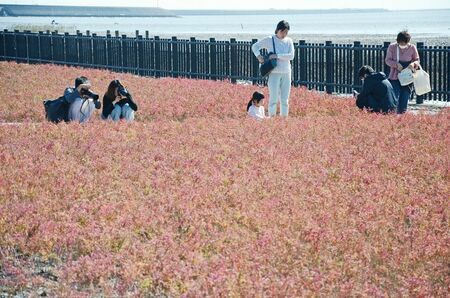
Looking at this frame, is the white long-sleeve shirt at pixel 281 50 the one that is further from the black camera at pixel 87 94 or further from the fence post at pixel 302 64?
the fence post at pixel 302 64

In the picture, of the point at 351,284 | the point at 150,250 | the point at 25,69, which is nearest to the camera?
the point at 351,284

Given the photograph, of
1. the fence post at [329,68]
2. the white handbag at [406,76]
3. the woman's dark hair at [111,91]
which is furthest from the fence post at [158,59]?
the woman's dark hair at [111,91]

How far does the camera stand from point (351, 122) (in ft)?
52.2

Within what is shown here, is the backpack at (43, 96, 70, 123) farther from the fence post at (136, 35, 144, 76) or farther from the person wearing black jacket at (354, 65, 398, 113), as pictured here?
the fence post at (136, 35, 144, 76)

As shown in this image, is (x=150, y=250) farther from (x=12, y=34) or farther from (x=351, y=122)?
(x=12, y=34)

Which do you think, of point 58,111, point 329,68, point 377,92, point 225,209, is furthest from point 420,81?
point 225,209

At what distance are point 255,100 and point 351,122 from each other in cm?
182

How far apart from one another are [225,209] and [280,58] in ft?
24.5

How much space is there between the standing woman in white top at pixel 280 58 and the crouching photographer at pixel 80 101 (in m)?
2.71

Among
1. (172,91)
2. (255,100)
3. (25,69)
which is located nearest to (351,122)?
(255,100)

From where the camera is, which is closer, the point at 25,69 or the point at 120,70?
the point at 25,69

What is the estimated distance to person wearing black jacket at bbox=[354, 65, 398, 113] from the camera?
17297 millimetres

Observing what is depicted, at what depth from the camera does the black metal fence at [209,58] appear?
24.9m

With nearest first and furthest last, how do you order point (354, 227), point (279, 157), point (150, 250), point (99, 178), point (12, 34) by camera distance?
point (150, 250)
point (354, 227)
point (99, 178)
point (279, 157)
point (12, 34)
